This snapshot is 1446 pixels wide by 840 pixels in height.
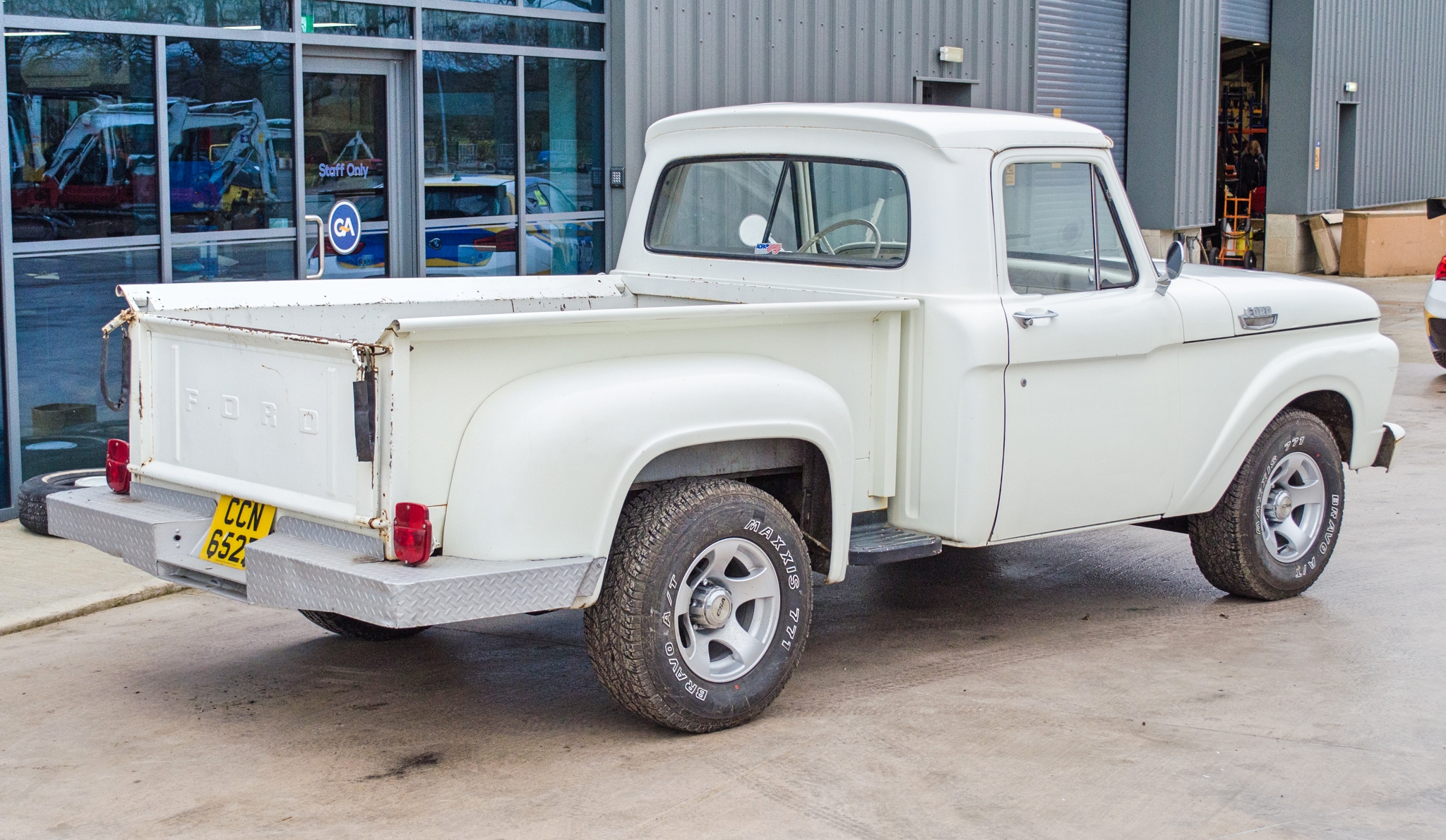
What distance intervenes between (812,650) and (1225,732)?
153cm

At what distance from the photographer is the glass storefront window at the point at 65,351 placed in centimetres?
787

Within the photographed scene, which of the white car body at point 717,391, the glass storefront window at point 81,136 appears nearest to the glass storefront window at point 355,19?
the glass storefront window at point 81,136

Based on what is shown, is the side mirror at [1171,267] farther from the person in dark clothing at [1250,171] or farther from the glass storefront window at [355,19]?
the person in dark clothing at [1250,171]

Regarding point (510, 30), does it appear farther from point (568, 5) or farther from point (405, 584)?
point (405, 584)

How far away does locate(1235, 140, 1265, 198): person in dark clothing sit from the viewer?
24.1m

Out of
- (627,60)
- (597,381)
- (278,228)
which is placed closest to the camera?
(597,381)

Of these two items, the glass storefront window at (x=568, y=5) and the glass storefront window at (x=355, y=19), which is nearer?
the glass storefront window at (x=355, y=19)

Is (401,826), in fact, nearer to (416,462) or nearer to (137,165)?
(416,462)

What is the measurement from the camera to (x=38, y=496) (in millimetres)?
7344

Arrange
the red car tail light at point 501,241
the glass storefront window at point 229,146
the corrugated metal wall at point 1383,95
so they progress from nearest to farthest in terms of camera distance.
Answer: the glass storefront window at point 229,146
the red car tail light at point 501,241
the corrugated metal wall at point 1383,95

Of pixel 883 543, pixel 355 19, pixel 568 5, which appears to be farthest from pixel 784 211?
pixel 568 5

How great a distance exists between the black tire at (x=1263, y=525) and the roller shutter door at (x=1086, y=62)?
32.9 ft

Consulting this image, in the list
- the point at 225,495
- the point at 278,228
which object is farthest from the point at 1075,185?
the point at 278,228

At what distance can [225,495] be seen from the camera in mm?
4773
